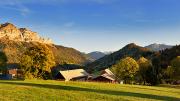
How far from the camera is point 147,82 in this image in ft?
506

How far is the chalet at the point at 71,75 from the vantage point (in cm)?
15812

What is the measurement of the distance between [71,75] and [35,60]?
51009 mm

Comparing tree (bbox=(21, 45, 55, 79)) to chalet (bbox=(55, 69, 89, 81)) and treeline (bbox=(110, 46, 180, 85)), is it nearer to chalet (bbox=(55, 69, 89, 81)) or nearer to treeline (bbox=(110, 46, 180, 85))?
chalet (bbox=(55, 69, 89, 81))

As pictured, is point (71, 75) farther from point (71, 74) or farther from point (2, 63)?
A: point (2, 63)

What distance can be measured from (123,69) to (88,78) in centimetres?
2733

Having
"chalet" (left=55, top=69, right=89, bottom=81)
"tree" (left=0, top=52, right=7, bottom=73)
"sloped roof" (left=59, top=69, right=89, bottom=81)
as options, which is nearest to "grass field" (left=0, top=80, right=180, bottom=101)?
"tree" (left=0, top=52, right=7, bottom=73)

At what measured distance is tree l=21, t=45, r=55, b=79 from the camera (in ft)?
369

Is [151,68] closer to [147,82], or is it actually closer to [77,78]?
[147,82]

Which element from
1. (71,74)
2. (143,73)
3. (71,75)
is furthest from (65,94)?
(71,74)

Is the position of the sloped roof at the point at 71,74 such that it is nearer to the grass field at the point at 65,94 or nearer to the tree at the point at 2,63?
the tree at the point at 2,63

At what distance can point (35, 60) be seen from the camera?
114500mm

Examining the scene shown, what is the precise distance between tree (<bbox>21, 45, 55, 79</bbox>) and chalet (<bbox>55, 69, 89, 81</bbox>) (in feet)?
130

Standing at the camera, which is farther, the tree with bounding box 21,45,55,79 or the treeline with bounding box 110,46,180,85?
the treeline with bounding box 110,46,180,85

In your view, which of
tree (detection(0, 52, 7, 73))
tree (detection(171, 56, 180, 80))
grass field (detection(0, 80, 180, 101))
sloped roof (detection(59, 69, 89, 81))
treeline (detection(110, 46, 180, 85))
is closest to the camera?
grass field (detection(0, 80, 180, 101))
